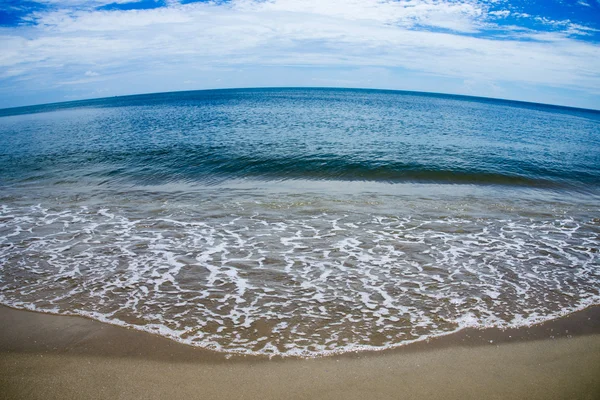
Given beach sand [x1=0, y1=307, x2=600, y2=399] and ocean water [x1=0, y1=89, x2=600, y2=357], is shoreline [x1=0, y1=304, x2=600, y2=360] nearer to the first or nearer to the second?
beach sand [x1=0, y1=307, x2=600, y2=399]

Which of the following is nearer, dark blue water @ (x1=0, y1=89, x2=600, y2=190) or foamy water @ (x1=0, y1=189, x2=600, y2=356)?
foamy water @ (x1=0, y1=189, x2=600, y2=356)

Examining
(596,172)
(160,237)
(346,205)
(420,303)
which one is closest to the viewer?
(420,303)

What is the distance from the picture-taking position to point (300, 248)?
30.4 feet

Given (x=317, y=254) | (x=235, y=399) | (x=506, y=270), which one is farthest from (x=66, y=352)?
(x=506, y=270)

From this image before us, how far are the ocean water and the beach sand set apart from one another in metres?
0.33

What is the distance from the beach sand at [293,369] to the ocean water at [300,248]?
0.33 meters

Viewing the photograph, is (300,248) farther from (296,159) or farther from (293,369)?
(296,159)

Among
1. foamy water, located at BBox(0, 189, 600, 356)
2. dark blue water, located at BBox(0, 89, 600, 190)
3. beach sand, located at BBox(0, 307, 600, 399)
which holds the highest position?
dark blue water, located at BBox(0, 89, 600, 190)

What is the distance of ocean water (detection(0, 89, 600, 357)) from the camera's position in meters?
6.20

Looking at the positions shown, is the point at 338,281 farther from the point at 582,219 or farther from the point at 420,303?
the point at 582,219

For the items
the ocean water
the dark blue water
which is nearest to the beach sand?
the ocean water

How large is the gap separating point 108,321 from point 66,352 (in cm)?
86

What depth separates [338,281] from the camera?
7.52 metres

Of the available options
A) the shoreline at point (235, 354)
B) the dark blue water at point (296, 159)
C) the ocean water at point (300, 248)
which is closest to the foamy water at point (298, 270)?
the ocean water at point (300, 248)
